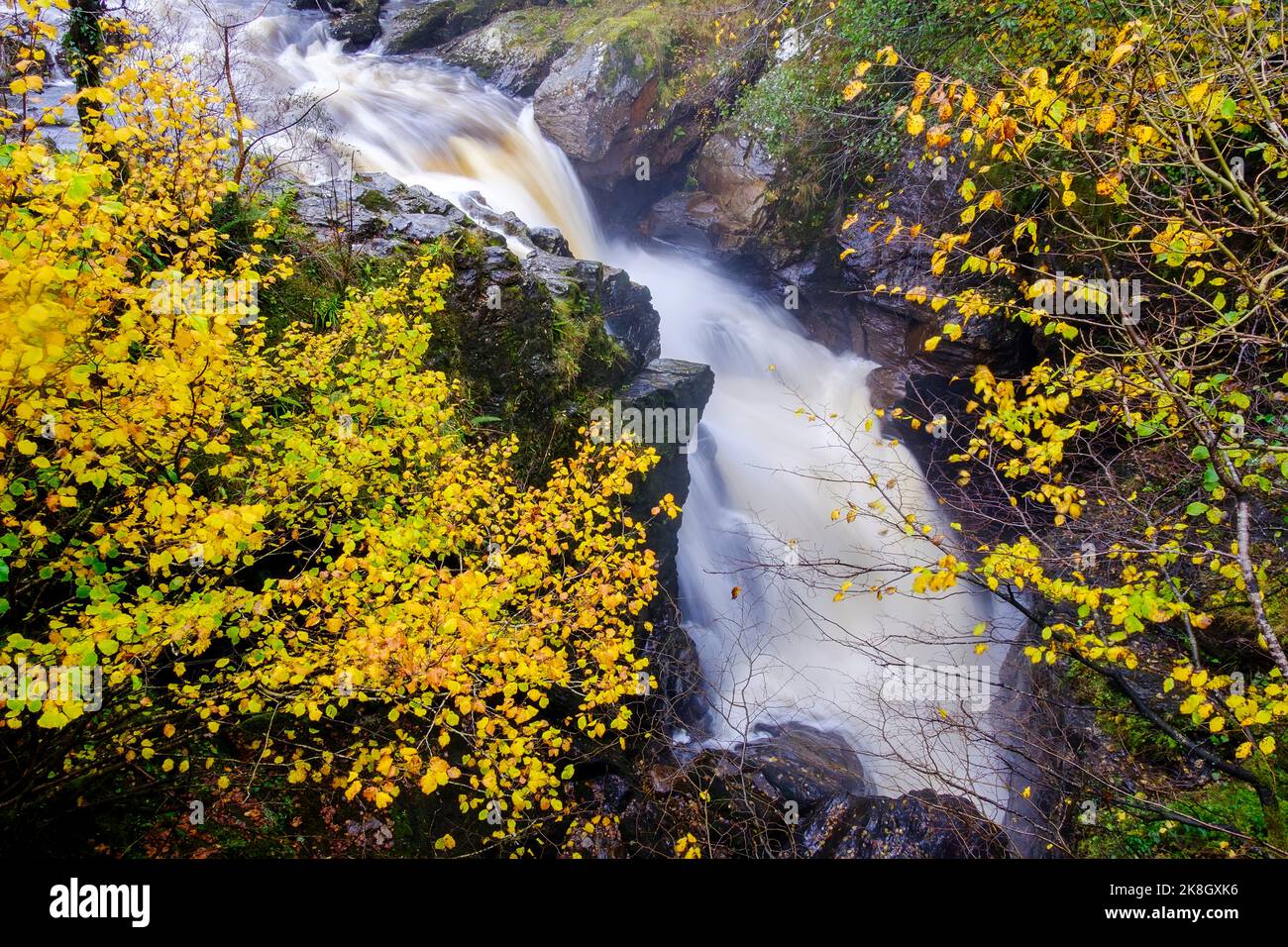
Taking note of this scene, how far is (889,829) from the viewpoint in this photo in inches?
261

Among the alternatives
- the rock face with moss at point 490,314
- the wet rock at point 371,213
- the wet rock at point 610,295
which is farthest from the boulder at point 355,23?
the wet rock at point 610,295

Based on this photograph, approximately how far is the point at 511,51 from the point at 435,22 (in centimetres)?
250

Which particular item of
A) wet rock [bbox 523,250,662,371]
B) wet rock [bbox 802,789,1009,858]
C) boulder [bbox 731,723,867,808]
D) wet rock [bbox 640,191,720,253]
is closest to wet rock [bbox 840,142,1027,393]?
wet rock [bbox 640,191,720,253]

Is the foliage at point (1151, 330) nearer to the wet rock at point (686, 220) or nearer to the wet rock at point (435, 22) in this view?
the wet rock at point (686, 220)

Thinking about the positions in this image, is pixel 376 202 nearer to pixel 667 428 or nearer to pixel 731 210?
pixel 667 428

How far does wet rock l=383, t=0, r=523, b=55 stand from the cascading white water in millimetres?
879

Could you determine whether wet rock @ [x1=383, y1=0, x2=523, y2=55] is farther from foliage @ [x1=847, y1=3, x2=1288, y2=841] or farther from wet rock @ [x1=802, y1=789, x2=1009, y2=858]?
wet rock @ [x1=802, y1=789, x2=1009, y2=858]

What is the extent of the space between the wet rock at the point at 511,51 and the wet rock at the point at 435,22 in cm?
35

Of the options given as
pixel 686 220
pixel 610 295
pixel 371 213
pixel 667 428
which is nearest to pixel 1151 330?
pixel 667 428

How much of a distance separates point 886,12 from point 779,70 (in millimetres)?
2639

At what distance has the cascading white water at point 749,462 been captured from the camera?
934 centimetres

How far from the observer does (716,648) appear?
10.0m

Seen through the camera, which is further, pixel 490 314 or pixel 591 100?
pixel 591 100
